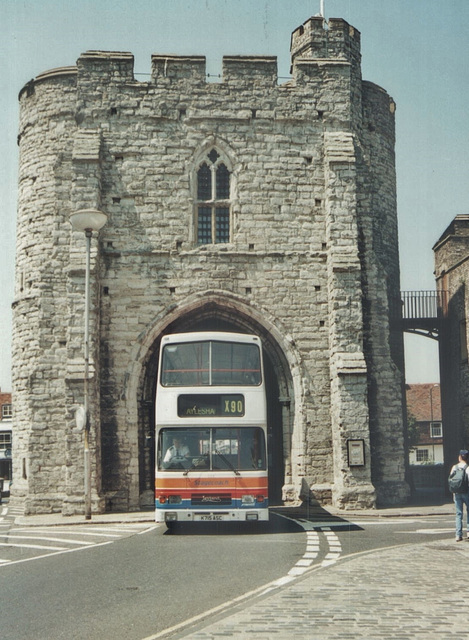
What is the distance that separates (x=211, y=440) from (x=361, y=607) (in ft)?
26.5

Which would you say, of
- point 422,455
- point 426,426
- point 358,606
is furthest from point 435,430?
point 358,606

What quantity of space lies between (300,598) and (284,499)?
14.1 meters

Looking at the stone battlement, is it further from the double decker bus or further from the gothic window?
the double decker bus

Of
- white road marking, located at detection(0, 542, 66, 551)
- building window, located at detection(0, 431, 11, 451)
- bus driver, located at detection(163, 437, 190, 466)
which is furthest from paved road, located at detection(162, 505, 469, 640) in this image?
building window, located at detection(0, 431, 11, 451)

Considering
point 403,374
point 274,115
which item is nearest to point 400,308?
point 403,374

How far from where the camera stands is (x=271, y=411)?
23.3 metres

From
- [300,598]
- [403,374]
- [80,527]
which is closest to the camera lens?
[300,598]

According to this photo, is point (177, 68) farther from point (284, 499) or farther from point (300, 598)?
point (300, 598)

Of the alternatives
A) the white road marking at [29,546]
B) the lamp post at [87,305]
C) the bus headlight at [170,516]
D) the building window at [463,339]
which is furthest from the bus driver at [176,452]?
the building window at [463,339]

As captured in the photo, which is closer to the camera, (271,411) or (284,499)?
(284,499)

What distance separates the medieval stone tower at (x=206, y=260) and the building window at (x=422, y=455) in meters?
39.3

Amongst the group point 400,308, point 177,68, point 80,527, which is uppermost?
point 177,68

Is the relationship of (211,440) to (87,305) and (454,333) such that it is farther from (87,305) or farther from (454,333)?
(454,333)

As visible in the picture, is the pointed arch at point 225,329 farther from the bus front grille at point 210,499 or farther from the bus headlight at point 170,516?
the bus headlight at point 170,516
